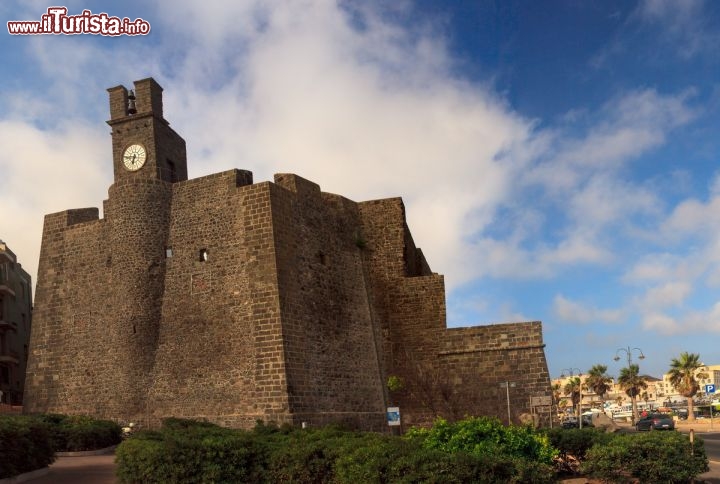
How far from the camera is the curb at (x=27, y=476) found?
489 inches

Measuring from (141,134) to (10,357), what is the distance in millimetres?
19225

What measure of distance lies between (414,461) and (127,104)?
59.4ft

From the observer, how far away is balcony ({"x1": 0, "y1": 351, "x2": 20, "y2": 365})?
34.8 meters

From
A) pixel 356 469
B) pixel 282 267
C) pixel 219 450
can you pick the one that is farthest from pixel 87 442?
pixel 356 469

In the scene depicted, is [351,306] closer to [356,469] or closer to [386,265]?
[386,265]

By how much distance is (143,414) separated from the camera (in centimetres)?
2108

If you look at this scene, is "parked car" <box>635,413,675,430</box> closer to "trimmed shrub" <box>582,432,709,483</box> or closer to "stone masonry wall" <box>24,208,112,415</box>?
"trimmed shrub" <box>582,432,709,483</box>

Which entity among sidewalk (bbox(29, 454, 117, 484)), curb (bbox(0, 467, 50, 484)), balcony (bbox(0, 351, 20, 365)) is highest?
balcony (bbox(0, 351, 20, 365))

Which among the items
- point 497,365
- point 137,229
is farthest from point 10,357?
point 497,365

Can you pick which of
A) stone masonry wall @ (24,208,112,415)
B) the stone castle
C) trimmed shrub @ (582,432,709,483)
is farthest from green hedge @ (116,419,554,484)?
stone masonry wall @ (24,208,112,415)

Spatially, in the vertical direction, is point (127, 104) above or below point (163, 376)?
above

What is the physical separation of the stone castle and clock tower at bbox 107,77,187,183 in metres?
0.05

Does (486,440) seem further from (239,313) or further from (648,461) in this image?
(239,313)

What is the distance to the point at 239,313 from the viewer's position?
2041 cm
